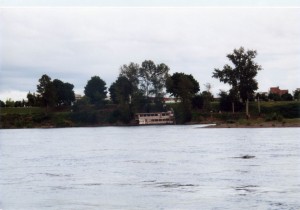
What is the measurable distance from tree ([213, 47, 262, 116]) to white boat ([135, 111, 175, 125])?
20.4 metres

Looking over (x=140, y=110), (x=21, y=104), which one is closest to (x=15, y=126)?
(x=21, y=104)

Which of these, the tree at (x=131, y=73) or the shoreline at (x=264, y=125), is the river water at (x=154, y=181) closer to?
the shoreline at (x=264, y=125)

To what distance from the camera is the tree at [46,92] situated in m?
148

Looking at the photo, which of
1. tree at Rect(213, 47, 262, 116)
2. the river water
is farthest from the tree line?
the river water

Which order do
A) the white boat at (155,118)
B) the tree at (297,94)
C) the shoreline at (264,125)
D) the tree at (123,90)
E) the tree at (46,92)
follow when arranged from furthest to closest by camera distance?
the tree at (46,92) → the white boat at (155,118) → the tree at (123,90) → the tree at (297,94) → the shoreline at (264,125)

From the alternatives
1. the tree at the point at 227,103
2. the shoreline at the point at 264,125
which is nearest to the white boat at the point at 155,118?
the tree at the point at 227,103

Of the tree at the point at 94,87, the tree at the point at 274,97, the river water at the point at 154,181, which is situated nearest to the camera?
the river water at the point at 154,181

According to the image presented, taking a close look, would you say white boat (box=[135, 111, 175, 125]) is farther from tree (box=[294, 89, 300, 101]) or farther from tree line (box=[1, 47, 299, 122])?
tree (box=[294, 89, 300, 101])

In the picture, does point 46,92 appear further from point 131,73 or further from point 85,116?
point 131,73

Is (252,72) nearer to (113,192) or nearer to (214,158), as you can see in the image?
(214,158)

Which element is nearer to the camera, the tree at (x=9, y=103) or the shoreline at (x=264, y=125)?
the shoreline at (x=264, y=125)

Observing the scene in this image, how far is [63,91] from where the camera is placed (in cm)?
16375

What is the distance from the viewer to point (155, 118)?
14875cm

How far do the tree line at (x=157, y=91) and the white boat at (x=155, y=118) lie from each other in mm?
1583
